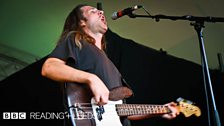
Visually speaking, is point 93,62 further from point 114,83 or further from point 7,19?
point 7,19

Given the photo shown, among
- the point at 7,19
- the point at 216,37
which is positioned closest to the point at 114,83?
the point at 7,19

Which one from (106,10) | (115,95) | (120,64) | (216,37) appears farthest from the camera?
(216,37)

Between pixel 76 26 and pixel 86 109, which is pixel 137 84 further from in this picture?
pixel 86 109

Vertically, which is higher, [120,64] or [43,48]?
[43,48]

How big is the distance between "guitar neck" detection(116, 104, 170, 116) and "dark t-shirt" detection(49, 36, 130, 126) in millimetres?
42

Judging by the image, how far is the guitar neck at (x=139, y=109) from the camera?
1219 mm

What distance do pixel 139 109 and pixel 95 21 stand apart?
52 centimetres

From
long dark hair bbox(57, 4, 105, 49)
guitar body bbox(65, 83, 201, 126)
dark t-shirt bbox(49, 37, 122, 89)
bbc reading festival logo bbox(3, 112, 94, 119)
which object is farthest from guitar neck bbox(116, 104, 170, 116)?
bbc reading festival logo bbox(3, 112, 94, 119)

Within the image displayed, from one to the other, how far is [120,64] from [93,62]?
1219 millimetres

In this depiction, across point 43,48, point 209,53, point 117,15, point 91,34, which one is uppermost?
point 43,48

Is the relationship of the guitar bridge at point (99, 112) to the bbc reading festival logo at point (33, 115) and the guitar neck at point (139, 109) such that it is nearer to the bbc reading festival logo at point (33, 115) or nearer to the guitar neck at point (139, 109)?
the guitar neck at point (139, 109)

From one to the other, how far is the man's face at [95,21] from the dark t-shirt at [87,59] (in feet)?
0.61

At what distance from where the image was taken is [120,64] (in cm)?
248

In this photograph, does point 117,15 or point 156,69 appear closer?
point 117,15
